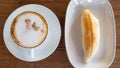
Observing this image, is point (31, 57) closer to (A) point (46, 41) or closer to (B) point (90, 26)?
(A) point (46, 41)

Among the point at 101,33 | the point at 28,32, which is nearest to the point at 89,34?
the point at 101,33

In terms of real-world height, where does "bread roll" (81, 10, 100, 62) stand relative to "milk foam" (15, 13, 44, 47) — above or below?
below

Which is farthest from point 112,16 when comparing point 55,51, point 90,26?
point 55,51

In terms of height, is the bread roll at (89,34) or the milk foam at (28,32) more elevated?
the milk foam at (28,32)

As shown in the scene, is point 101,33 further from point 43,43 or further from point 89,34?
point 43,43

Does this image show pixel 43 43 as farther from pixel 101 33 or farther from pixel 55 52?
pixel 101 33
